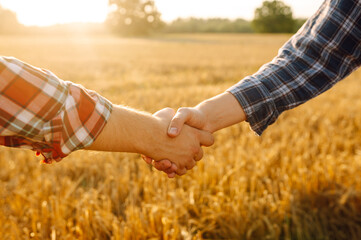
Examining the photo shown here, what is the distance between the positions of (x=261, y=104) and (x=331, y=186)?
86 cm

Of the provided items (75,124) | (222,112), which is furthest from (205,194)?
(75,124)

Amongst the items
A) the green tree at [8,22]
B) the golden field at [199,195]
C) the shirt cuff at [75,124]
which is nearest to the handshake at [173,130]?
the shirt cuff at [75,124]

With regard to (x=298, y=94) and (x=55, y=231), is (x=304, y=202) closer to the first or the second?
(x=298, y=94)

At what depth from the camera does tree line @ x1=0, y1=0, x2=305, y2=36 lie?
5506 centimetres

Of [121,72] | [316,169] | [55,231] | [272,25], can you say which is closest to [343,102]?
[316,169]

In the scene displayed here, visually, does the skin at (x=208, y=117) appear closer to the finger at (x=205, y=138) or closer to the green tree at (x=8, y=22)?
the finger at (x=205, y=138)

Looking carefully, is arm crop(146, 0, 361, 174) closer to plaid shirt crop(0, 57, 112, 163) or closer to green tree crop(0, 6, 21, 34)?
plaid shirt crop(0, 57, 112, 163)

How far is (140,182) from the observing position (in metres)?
2.28

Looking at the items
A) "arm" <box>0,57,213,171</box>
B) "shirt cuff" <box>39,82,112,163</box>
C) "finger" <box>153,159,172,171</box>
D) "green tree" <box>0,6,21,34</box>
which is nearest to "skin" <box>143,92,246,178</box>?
"finger" <box>153,159,172,171</box>

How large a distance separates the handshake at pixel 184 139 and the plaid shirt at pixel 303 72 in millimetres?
252

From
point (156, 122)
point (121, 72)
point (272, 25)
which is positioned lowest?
point (272, 25)

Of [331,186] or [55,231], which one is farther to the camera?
[331,186]

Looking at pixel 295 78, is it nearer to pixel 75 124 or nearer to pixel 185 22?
pixel 75 124

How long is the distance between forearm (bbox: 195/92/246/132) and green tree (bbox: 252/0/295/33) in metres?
60.3
